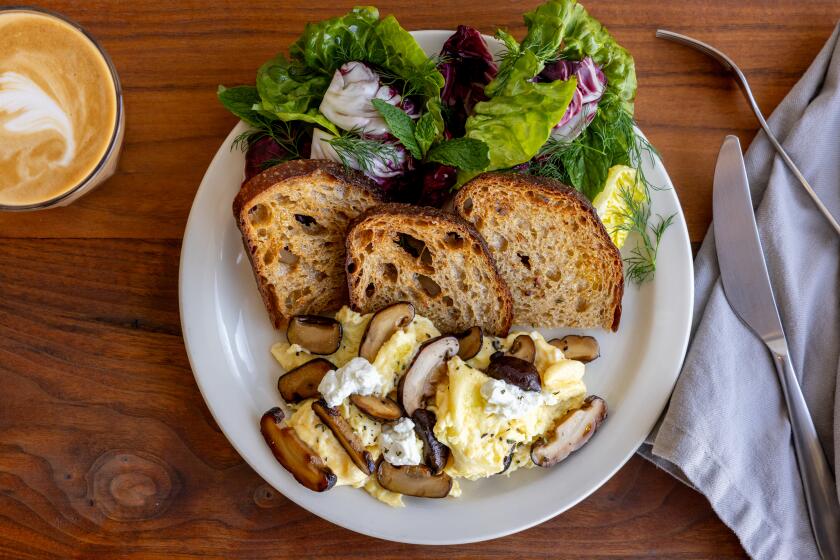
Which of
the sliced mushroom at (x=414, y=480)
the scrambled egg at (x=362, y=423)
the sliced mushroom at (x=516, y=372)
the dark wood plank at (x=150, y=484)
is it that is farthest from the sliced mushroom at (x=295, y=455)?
the sliced mushroom at (x=516, y=372)

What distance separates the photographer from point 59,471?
8.37 ft

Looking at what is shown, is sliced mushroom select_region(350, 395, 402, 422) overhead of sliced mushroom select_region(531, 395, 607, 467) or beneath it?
overhead

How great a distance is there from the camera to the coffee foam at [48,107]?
2.38 m

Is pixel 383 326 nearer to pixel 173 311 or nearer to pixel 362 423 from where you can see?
pixel 362 423

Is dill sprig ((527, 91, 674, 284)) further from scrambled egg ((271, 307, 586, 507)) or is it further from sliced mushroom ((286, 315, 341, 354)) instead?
sliced mushroom ((286, 315, 341, 354))

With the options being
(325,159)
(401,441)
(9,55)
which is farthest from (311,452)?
(9,55)

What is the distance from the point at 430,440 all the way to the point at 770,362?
1178 mm

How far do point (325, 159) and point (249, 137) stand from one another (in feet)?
0.99

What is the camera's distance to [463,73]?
2.47 m

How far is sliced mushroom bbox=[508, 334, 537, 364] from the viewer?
7.59 ft

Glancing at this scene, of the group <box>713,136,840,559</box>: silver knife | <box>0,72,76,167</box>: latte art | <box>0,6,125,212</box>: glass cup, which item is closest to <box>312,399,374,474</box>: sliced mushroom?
<box>0,6,125,212</box>: glass cup

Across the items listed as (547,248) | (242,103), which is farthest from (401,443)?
(242,103)

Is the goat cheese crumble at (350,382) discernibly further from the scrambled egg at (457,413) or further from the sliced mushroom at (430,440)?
the sliced mushroom at (430,440)

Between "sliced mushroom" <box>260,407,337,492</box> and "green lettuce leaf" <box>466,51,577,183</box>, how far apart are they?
3.46ft
